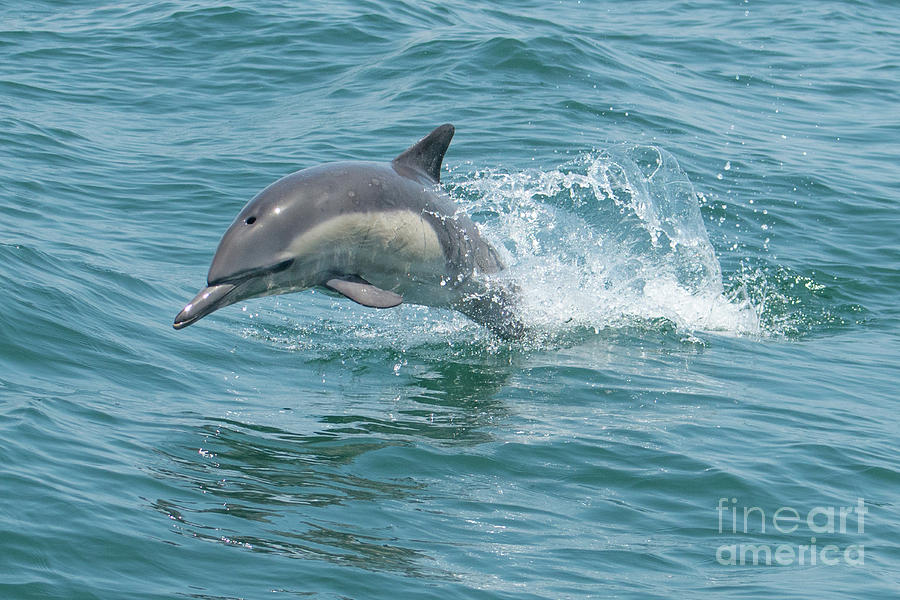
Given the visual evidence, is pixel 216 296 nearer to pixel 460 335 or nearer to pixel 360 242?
pixel 360 242

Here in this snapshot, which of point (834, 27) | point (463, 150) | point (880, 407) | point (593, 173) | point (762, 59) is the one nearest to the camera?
point (880, 407)

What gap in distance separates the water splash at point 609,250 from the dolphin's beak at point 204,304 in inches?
115

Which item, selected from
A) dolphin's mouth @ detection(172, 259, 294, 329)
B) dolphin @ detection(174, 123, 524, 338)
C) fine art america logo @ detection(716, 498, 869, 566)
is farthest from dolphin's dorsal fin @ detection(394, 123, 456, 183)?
fine art america logo @ detection(716, 498, 869, 566)

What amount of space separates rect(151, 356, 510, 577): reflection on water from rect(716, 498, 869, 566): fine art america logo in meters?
1.57

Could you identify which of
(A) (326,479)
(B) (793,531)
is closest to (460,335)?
(A) (326,479)

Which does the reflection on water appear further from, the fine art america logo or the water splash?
the water splash

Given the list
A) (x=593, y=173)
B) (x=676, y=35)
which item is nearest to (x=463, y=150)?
(x=593, y=173)

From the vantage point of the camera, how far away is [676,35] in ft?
72.6

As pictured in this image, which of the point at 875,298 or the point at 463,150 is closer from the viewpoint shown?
the point at 875,298

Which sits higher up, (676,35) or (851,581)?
(676,35)

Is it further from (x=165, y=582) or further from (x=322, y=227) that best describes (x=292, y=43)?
(x=165, y=582)

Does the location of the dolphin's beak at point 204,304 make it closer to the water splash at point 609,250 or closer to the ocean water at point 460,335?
the ocean water at point 460,335

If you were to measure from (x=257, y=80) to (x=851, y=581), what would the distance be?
13.6 m

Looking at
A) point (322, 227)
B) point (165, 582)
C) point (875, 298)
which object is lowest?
point (875, 298)
